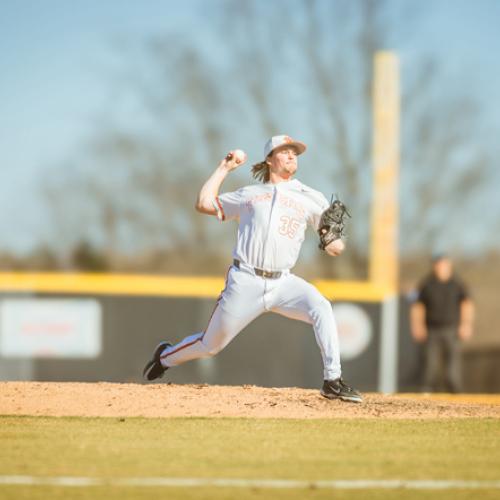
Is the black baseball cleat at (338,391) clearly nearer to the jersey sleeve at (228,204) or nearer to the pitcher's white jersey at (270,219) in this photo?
the pitcher's white jersey at (270,219)

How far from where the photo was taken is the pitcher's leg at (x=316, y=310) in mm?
7395

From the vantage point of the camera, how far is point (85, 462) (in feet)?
18.2

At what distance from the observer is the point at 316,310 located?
741 cm

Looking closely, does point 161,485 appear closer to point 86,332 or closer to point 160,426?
point 160,426

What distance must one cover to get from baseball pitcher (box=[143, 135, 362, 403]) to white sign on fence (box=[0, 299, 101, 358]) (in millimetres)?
6928

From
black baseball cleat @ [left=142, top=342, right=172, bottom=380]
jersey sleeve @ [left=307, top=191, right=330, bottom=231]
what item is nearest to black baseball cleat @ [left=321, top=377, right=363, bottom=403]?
jersey sleeve @ [left=307, top=191, right=330, bottom=231]

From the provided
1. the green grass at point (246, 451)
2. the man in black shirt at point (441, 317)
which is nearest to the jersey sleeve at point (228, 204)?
the green grass at point (246, 451)

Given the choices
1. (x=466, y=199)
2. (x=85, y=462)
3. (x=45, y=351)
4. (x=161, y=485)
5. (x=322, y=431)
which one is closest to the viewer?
(x=161, y=485)

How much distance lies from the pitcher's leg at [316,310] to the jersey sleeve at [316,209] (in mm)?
406

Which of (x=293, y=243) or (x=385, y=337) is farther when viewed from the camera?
(x=385, y=337)

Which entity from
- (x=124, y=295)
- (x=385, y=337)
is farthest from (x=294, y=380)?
(x=124, y=295)

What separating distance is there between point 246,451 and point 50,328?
876 centimetres

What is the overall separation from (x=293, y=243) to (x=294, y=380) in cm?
718

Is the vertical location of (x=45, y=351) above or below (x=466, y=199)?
below
